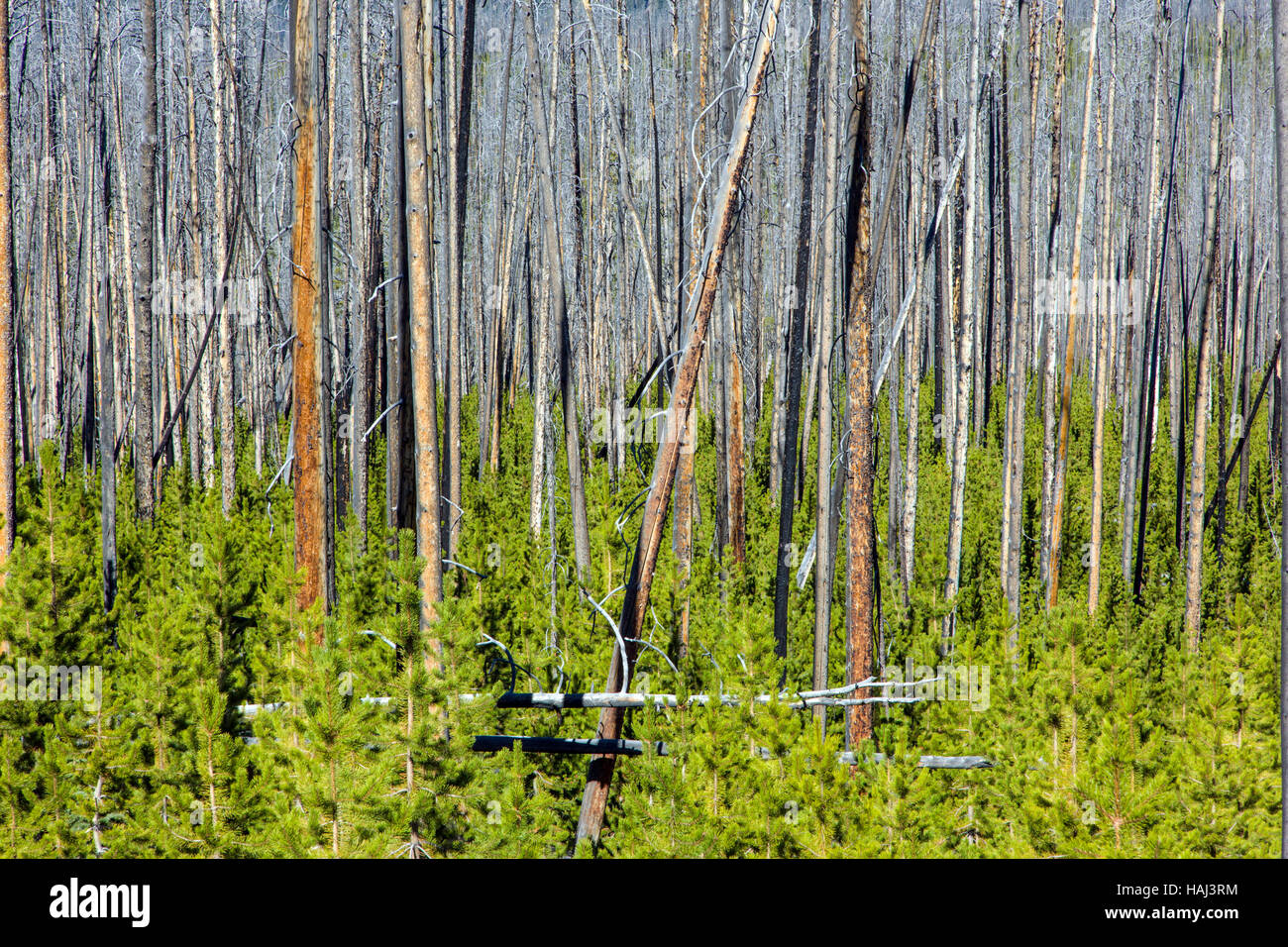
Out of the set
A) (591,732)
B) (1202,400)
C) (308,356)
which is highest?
(308,356)

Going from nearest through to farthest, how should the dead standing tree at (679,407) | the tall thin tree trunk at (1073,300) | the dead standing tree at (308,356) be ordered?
the dead standing tree at (679,407) → the dead standing tree at (308,356) → the tall thin tree trunk at (1073,300)

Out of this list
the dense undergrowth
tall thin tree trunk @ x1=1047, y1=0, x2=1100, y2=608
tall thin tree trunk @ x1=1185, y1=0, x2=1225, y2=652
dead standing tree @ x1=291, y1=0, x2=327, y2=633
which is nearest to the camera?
the dense undergrowth

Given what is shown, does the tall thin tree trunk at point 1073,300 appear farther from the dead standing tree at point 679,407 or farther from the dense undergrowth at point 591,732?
the dead standing tree at point 679,407

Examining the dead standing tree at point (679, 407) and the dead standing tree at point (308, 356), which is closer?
the dead standing tree at point (679, 407)

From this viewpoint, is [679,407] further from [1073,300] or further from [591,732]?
[1073,300]

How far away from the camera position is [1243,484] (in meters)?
8.19

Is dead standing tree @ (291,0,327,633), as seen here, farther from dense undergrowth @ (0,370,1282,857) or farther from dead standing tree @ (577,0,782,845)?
dead standing tree @ (577,0,782,845)

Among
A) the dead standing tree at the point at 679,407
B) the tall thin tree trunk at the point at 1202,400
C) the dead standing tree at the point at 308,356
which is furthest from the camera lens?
the tall thin tree trunk at the point at 1202,400

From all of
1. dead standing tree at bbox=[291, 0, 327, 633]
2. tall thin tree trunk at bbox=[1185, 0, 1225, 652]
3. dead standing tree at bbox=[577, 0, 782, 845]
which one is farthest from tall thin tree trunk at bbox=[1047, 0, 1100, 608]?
dead standing tree at bbox=[291, 0, 327, 633]

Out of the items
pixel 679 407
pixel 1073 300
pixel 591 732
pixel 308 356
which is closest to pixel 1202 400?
pixel 1073 300

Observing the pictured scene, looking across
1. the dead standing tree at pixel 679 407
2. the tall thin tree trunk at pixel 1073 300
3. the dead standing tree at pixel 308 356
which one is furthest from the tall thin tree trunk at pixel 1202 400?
the dead standing tree at pixel 308 356

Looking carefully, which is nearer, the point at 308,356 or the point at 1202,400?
the point at 308,356
